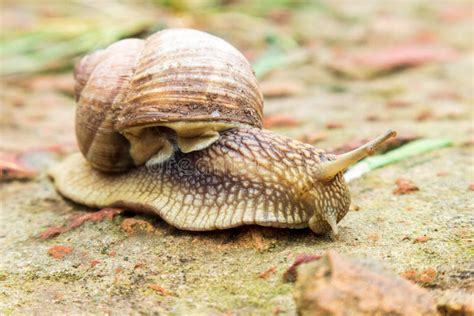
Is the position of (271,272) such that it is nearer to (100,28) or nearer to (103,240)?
(103,240)

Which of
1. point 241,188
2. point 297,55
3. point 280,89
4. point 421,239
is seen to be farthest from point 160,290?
point 297,55

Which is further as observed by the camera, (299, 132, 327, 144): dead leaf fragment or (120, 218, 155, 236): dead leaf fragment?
(299, 132, 327, 144): dead leaf fragment

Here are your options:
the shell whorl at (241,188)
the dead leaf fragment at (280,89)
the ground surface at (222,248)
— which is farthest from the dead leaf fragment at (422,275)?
the dead leaf fragment at (280,89)

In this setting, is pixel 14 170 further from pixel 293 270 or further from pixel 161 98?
pixel 293 270

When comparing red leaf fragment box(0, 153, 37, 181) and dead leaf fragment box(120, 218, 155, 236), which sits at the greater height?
dead leaf fragment box(120, 218, 155, 236)

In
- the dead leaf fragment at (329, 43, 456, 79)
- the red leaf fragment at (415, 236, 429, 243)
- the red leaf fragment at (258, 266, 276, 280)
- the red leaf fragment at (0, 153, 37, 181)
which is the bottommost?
the red leaf fragment at (0, 153, 37, 181)

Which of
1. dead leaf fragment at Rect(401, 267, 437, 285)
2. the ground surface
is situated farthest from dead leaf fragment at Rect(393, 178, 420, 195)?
Result: dead leaf fragment at Rect(401, 267, 437, 285)

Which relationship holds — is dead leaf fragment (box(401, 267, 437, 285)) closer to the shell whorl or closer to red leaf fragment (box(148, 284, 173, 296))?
the shell whorl
